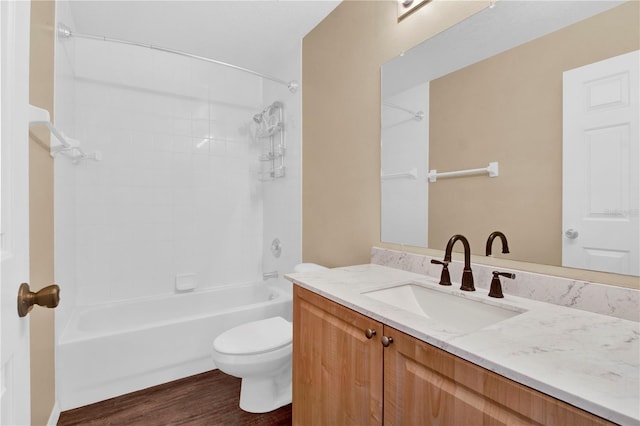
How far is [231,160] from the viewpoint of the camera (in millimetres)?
2869

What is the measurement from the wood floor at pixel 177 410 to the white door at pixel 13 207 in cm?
124

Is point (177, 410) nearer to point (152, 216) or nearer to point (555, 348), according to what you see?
point (152, 216)

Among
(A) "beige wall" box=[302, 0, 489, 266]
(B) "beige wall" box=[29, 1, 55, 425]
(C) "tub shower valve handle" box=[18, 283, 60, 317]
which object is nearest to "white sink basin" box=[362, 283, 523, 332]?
(A) "beige wall" box=[302, 0, 489, 266]

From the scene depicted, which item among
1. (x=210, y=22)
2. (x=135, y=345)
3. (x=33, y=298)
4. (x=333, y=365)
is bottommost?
(x=135, y=345)

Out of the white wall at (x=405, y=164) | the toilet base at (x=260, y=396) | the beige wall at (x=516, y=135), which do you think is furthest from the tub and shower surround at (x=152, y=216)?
the beige wall at (x=516, y=135)

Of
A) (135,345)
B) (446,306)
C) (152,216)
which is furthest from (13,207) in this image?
(152,216)

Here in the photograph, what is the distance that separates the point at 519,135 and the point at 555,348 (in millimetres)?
757

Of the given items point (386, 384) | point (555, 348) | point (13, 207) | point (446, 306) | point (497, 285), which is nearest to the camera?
point (13, 207)

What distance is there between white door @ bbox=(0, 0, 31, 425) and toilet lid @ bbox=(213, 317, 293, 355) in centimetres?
101

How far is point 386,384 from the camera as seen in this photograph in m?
0.85

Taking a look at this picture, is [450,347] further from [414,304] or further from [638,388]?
[414,304]

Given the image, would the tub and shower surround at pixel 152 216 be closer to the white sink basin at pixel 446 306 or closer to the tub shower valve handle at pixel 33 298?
the white sink basin at pixel 446 306

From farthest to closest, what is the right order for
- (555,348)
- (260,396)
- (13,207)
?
(260,396)
(555,348)
(13,207)

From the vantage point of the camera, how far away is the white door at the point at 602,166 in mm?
855
